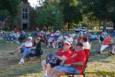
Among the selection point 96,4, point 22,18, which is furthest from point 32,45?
point 22,18

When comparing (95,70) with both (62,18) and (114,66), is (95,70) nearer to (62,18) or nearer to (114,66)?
(114,66)

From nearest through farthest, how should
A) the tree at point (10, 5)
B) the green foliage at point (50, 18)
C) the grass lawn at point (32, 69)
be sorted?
the grass lawn at point (32, 69) < the tree at point (10, 5) < the green foliage at point (50, 18)

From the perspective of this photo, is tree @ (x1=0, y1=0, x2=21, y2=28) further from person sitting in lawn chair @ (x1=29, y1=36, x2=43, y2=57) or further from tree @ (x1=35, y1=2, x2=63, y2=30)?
person sitting in lawn chair @ (x1=29, y1=36, x2=43, y2=57)

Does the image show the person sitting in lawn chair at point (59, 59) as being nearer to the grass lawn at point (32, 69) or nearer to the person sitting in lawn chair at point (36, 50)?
the grass lawn at point (32, 69)

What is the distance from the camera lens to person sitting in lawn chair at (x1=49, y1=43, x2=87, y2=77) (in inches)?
408

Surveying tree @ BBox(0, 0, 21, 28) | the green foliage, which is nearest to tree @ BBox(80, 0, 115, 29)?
the green foliage

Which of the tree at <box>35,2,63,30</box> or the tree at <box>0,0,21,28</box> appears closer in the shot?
the tree at <box>0,0,21,28</box>

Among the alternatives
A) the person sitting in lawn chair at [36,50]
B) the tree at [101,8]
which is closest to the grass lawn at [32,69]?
the person sitting in lawn chair at [36,50]

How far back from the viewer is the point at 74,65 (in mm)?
10508

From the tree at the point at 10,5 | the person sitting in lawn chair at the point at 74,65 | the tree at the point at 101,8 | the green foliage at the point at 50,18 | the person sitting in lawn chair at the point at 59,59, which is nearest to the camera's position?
the person sitting in lawn chair at the point at 74,65

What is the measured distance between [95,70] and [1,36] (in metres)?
26.2

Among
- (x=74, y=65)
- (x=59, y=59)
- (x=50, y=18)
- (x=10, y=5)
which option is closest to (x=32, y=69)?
(x=59, y=59)

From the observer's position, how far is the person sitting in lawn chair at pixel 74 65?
34.0ft

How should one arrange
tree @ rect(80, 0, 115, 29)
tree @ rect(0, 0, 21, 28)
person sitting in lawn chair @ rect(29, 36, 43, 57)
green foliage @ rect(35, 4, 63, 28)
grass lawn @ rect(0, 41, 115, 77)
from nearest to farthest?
grass lawn @ rect(0, 41, 115, 77)
person sitting in lawn chair @ rect(29, 36, 43, 57)
tree @ rect(80, 0, 115, 29)
tree @ rect(0, 0, 21, 28)
green foliage @ rect(35, 4, 63, 28)
